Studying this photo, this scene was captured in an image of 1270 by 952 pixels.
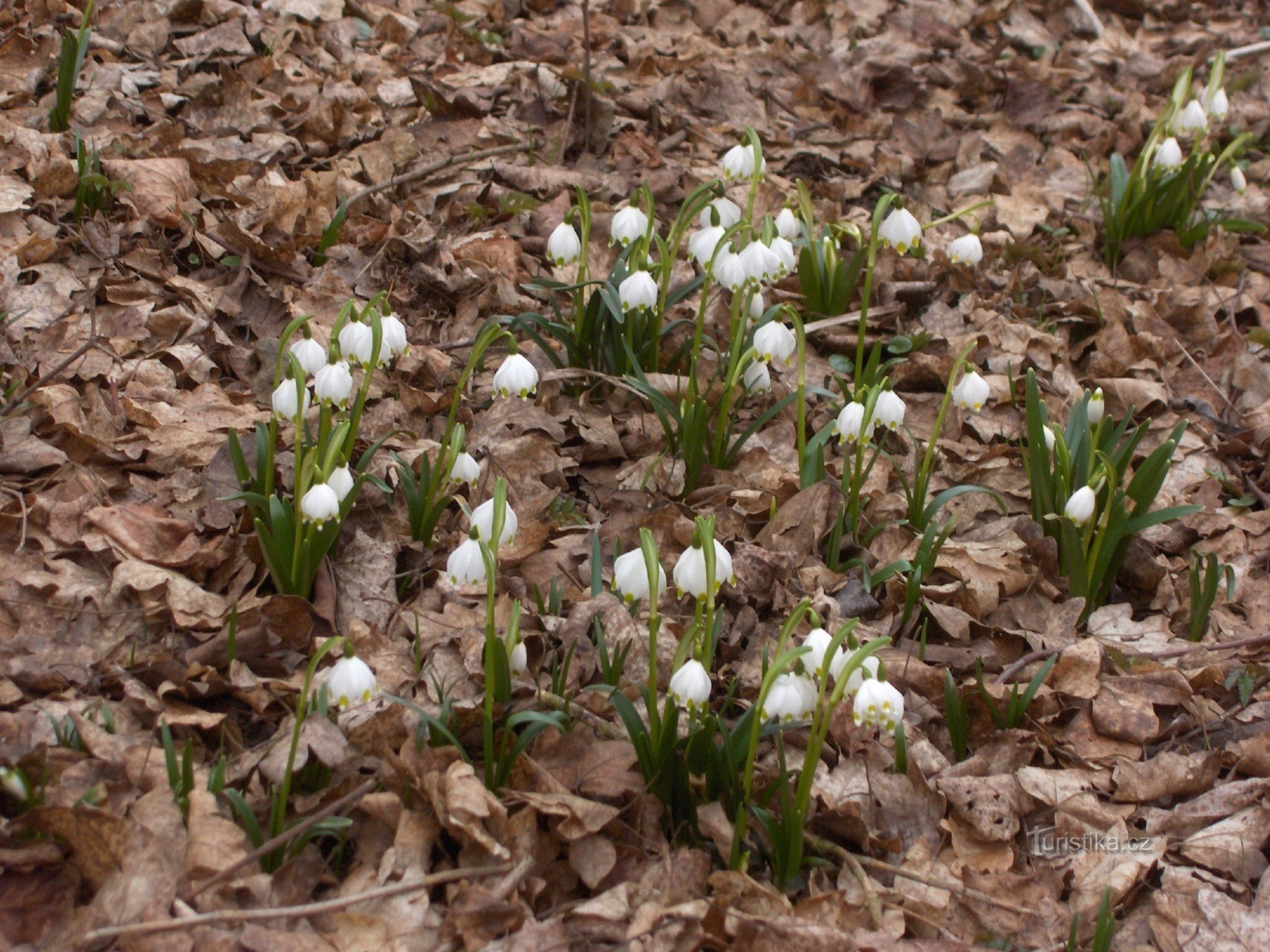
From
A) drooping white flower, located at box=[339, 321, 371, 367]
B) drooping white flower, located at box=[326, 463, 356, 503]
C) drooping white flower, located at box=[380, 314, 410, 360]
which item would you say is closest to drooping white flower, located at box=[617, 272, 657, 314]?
drooping white flower, located at box=[380, 314, 410, 360]

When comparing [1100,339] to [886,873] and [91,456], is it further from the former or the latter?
[91,456]

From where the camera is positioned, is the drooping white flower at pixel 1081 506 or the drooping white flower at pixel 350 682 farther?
the drooping white flower at pixel 1081 506

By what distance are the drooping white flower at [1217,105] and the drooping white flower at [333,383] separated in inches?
142

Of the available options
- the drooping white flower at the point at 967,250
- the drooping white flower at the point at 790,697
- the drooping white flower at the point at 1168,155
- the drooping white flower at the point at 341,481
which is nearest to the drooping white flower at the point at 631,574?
the drooping white flower at the point at 790,697

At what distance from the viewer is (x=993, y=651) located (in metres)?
2.66

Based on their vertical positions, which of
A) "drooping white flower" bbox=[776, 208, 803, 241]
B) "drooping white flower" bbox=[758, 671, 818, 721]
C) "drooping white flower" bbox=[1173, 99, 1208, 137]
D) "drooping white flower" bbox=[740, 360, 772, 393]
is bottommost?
"drooping white flower" bbox=[740, 360, 772, 393]

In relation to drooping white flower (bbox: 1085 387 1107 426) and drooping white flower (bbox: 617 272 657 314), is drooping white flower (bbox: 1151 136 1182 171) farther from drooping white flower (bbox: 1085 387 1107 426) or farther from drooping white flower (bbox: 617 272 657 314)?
drooping white flower (bbox: 617 272 657 314)

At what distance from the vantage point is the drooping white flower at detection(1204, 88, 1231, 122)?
13.9ft

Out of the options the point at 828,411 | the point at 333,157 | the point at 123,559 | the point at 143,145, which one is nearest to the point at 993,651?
the point at 828,411

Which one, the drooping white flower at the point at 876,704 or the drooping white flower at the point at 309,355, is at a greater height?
the drooping white flower at the point at 309,355

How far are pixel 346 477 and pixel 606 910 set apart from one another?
3.42 feet

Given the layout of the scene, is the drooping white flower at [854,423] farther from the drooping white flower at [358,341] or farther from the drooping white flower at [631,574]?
the drooping white flower at [358,341]

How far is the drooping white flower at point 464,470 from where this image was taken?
249 cm

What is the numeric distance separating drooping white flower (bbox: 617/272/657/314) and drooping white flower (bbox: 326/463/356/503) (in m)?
0.96
